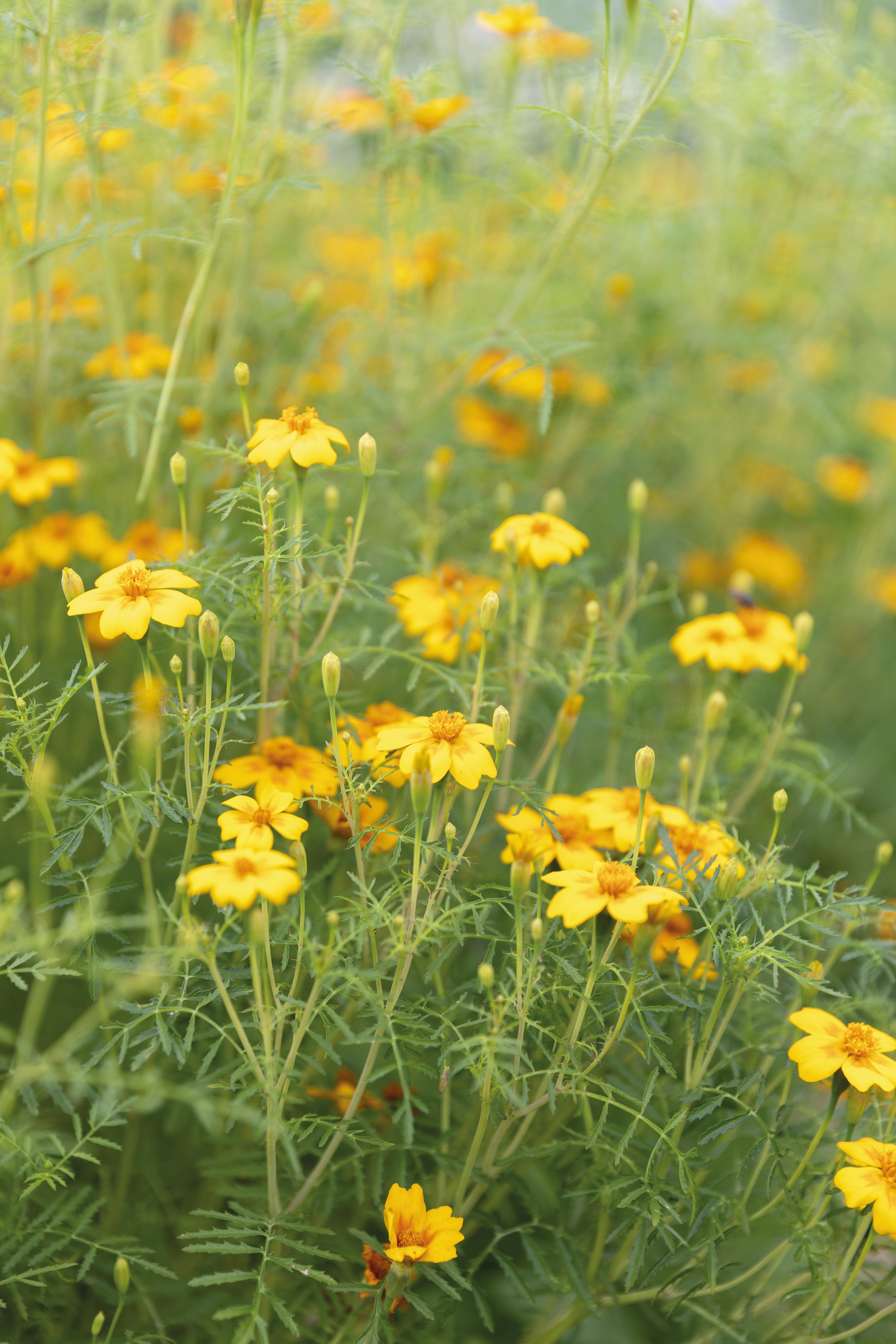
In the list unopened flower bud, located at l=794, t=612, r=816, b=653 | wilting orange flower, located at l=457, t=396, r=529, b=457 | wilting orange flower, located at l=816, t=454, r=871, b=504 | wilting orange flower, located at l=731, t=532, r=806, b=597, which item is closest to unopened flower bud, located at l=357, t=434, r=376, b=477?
unopened flower bud, located at l=794, t=612, r=816, b=653

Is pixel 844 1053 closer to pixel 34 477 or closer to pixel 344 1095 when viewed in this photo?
pixel 344 1095

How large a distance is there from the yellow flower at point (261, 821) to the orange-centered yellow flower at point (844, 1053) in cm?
50

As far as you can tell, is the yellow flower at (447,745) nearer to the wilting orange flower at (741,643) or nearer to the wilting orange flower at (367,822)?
the wilting orange flower at (367,822)

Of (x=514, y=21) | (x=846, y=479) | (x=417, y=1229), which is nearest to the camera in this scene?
(x=417, y=1229)

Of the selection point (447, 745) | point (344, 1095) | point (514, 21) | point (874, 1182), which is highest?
point (514, 21)

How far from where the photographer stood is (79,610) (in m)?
0.97

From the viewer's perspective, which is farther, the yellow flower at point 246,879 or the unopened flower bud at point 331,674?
the unopened flower bud at point 331,674

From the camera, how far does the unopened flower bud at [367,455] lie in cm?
107

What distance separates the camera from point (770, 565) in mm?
2602

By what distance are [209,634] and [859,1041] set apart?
70cm

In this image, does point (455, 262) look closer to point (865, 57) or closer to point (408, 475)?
point (408, 475)

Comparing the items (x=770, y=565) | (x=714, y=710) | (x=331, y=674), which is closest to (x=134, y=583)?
(x=331, y=674)

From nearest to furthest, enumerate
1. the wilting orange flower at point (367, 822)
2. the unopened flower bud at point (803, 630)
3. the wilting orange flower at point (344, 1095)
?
the wilting orange flower at point (367, 822), the wilting orange flower at point (344, 1095), the unopened flower bud at point (803, 630)

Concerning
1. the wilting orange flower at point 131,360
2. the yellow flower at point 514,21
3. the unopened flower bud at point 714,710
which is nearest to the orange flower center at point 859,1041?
the unopened flower bud at point 714,710
